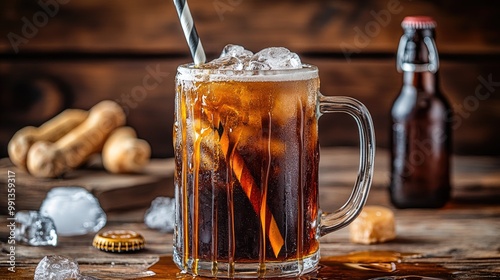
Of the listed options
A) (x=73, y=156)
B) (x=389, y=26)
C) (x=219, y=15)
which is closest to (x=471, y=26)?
(x=389, y=26)

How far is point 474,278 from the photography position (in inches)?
44.7

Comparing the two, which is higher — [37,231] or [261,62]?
[261,62]

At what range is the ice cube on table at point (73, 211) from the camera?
1.40m

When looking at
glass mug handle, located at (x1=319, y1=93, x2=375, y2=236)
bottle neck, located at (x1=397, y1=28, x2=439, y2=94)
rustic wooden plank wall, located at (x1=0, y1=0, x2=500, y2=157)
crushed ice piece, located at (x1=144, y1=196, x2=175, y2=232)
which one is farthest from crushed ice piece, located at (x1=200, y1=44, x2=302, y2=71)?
rustic wooden plank wall, located at (x1=0, y1=0, x2=500, y2=157)

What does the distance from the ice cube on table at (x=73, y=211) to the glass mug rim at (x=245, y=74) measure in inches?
16.8

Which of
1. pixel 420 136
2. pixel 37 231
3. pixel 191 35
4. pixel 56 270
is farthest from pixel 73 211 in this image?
pixel 420 136

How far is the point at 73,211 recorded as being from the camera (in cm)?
141

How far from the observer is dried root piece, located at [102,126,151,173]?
1726mm

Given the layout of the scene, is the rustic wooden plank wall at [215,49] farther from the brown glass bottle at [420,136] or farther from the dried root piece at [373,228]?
the dried root piece at [373,228]

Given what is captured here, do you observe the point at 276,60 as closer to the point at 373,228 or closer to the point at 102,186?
the point at 373,228

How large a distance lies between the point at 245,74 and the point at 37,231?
51 cm

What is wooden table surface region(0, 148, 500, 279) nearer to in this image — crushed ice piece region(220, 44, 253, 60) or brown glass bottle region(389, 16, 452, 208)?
brown glass bottle region(389, 16, 452, 208)

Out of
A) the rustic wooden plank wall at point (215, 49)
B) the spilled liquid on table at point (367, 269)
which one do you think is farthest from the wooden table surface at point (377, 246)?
the rustic wooden plank wall at point (215, 49)

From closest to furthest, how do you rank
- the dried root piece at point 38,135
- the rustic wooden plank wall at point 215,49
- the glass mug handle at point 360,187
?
the glass mug handle at point 360,187, the dried root piece at point 38,135, the rustic wooden plank wall at point 215,49
